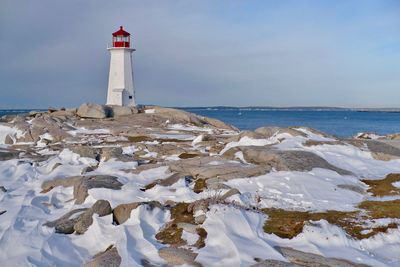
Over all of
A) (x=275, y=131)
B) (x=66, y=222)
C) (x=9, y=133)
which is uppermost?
(x=275, y=131)

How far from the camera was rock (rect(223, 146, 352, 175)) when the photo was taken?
1714 cm

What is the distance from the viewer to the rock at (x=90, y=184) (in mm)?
14988

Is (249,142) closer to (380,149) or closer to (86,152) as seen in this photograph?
(380,149)

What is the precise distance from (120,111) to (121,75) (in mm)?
6135

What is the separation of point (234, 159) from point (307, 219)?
7542 mm

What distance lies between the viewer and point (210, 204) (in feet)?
39.3

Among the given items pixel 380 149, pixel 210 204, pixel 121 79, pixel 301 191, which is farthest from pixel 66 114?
pixel 210 204

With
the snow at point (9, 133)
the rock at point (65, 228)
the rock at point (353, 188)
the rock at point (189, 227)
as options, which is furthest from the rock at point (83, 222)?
the snow at point (9, 133)

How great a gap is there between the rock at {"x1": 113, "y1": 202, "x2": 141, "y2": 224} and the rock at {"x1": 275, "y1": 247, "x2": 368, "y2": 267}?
4.62 m

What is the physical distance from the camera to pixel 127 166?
63.4 ft

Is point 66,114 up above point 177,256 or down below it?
above

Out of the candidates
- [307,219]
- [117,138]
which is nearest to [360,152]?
[307,219]

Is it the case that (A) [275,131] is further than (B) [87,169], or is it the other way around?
(A) [275,131]

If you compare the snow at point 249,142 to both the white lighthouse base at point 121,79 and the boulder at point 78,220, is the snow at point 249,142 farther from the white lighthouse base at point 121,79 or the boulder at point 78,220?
the white lighthouse base at point 121,79
